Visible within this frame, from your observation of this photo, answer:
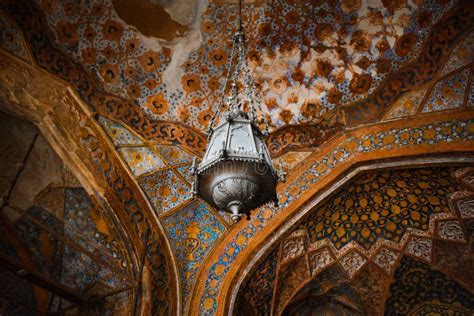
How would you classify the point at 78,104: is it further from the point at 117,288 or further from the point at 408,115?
the point at 408,115

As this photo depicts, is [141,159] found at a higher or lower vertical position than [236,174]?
higher

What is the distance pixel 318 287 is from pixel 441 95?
9.52 ft

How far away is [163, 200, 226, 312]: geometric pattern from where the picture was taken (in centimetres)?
665

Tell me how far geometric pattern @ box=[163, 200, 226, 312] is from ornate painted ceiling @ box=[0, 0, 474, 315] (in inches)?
0.7

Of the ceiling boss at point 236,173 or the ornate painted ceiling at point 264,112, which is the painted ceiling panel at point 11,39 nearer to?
the ornate painted ceiling at point 264,112

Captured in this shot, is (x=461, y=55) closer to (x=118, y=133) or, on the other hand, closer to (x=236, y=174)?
(x=236, y=174)

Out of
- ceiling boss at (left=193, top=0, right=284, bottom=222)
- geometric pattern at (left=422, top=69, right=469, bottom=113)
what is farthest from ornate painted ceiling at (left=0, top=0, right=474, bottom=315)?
ceiling boss at (left=193, top=0, right=284, bottom=222)

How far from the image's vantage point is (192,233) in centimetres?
678

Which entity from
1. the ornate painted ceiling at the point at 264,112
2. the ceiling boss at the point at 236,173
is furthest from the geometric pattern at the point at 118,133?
the ceiling boss at the point at 236,173

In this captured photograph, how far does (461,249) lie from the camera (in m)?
6.87

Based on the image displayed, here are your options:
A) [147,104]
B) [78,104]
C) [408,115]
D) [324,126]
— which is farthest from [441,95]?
[78,104]

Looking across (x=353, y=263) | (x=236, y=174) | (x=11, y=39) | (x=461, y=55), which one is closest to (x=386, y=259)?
(x=353, y=263)

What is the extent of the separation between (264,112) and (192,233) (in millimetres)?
1702

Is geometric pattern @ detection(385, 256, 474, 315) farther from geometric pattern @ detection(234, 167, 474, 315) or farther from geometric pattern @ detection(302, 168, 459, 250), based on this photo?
geometric pattern @ detection(302, 168, 459, 250)
